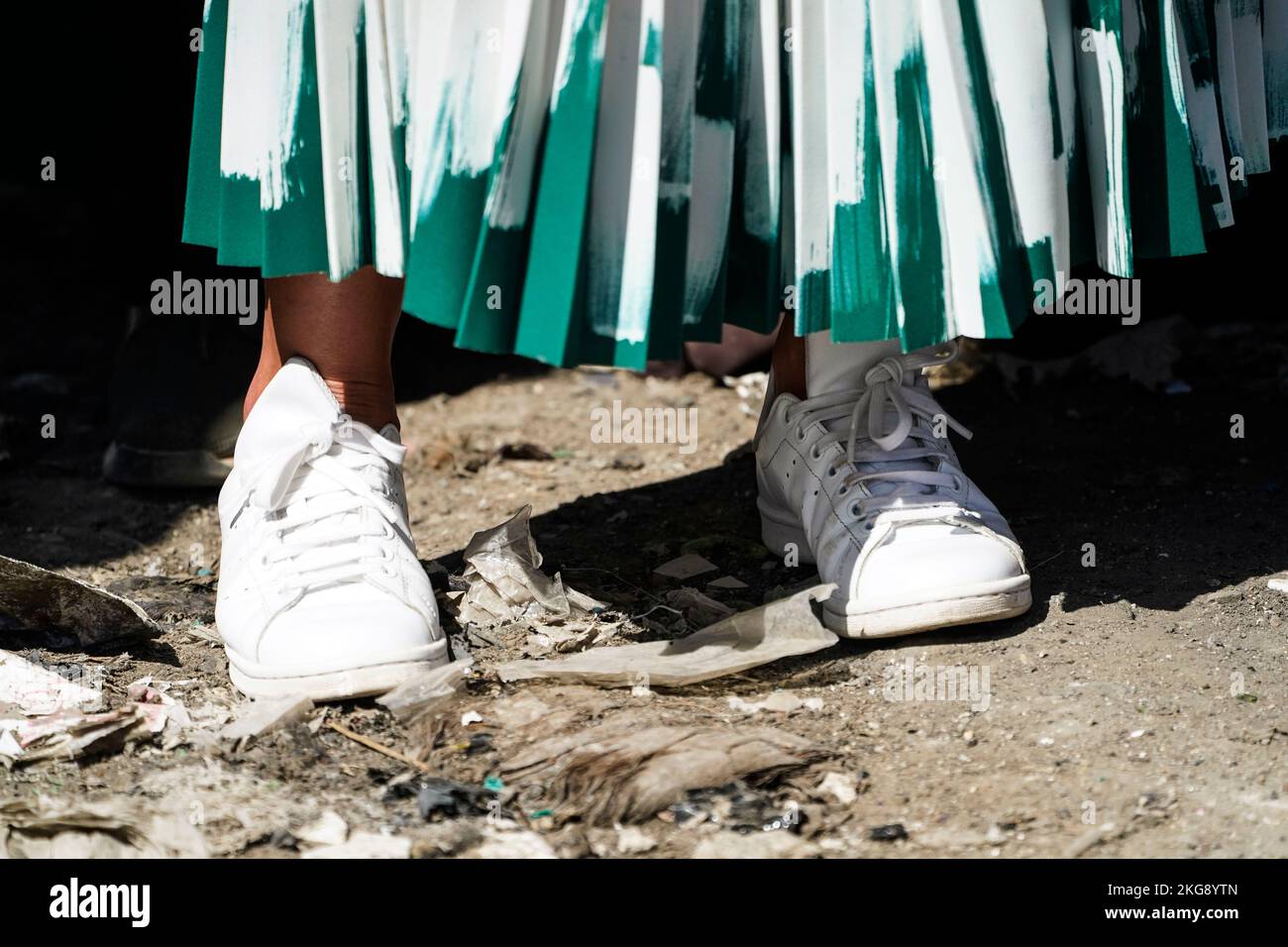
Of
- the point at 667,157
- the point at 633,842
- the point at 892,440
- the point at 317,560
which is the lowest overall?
the point at 633,842

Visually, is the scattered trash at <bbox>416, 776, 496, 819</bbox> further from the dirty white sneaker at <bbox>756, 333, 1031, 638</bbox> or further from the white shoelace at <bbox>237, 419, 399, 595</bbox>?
the dirty white sneaker at <bbox>756, 333, 1031, 638</bbox>

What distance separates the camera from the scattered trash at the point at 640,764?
1.00 m

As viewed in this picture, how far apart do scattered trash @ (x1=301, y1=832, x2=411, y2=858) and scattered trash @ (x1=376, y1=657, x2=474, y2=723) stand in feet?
0.60

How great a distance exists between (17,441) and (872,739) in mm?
1621

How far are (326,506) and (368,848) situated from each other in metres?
0.41

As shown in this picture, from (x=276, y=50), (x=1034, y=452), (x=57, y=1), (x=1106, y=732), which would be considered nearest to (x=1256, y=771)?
(x=1106, y=732)

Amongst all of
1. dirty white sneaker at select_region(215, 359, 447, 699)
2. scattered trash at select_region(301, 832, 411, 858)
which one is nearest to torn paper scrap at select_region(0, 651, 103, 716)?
dirty white sneaker at select_region(215, 359, 447, 699)

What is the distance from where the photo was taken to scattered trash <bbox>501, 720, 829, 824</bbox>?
1005 mm

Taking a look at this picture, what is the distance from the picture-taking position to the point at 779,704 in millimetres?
1178

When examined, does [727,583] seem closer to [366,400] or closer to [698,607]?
[698,607]

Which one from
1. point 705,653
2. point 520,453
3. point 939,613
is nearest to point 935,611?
point 939,613

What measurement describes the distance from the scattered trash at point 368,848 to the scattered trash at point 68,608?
49 centimetres

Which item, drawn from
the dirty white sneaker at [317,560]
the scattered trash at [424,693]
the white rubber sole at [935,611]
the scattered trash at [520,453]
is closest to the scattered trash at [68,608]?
the dirty white sneaker at [317,560]

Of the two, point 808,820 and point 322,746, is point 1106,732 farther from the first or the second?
point 322,746
